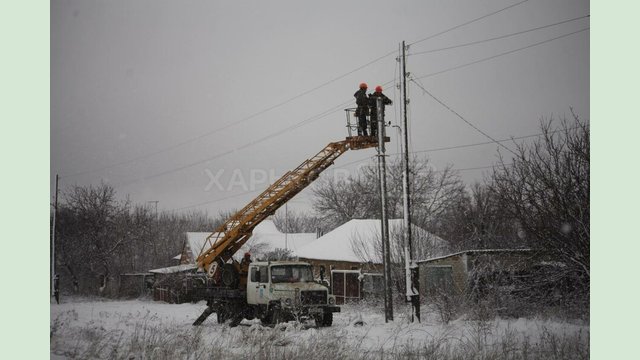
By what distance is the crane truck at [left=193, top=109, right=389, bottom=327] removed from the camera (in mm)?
12609

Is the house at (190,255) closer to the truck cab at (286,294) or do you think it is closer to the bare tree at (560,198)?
the truck cab at (286,294)

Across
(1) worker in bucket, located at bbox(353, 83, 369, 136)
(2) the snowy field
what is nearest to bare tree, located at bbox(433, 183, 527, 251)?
(1) worker in bucket, located at bbox(353, 83, 369, 136)

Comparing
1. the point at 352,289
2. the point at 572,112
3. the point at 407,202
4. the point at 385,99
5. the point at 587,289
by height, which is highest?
the point at 385,99

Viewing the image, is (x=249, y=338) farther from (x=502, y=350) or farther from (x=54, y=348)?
(x=502, y=350)

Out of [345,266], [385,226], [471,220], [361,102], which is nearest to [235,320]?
[385,226]

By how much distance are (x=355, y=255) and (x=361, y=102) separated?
1220 centimetres

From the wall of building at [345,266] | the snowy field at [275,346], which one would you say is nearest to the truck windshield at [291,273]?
the snowy field at [275,346]

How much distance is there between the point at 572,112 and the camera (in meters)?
9.30

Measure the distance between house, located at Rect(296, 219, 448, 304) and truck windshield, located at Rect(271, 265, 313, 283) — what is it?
187 inches

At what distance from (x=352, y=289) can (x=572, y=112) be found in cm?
1573

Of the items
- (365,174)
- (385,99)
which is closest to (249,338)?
(385,99)

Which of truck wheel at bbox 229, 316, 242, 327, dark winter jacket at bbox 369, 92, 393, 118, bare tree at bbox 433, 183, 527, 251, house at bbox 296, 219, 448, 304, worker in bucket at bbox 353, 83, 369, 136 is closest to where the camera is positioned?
dark winter jacket at bbox 369, 92, 393, 118

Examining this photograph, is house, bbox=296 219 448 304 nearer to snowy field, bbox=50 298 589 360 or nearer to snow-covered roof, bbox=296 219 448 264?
snow-covered roof, bbox=296 219 448 264

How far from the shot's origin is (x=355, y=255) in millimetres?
23391
